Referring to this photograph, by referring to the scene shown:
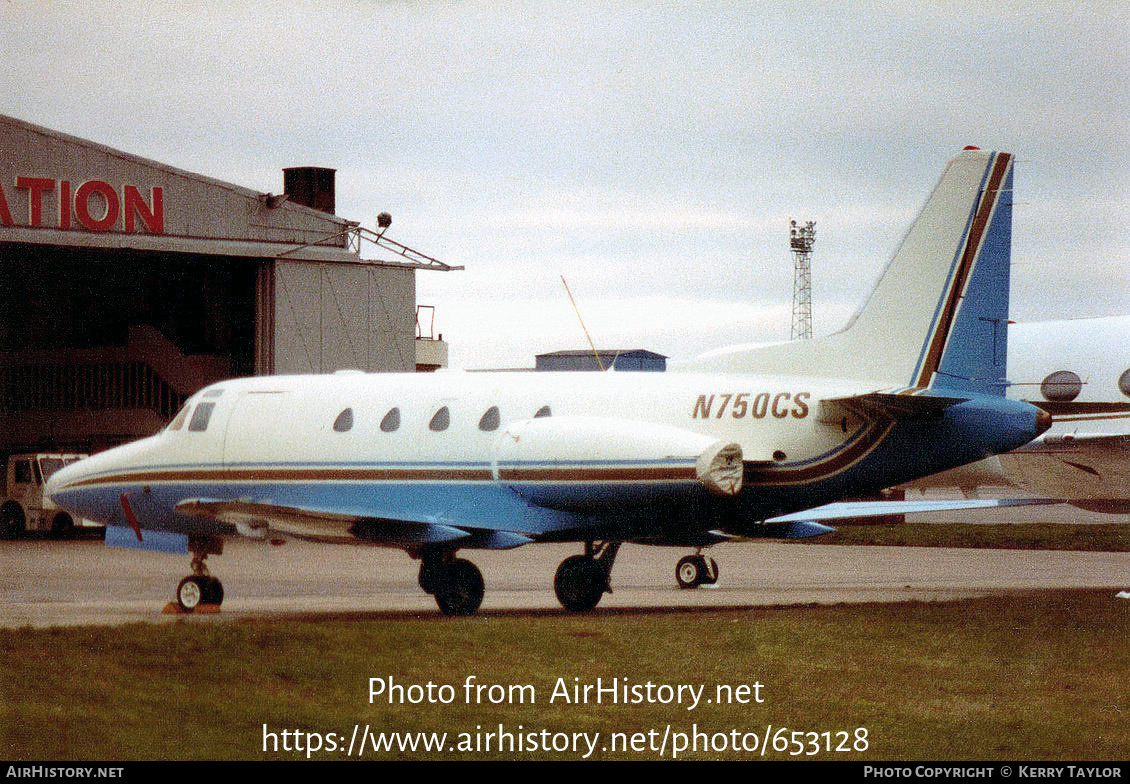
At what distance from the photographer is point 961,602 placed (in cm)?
1909

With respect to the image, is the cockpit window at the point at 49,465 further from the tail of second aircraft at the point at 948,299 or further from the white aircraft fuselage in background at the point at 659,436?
the tail of second aircraft at the point at 948,299

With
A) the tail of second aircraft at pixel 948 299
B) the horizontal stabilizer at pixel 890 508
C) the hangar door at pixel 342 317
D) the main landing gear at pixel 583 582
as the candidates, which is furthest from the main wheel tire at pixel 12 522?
the tail of second aircraft at pixel 948 299

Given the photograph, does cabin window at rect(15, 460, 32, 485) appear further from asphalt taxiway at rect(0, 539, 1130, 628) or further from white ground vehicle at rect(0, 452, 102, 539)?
asphalt taxiway at rect(0, 539, 1130, 628)

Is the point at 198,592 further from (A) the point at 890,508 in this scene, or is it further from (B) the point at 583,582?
(A) the point at 890,508

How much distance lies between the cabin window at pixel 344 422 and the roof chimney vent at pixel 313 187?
2384 centimetres

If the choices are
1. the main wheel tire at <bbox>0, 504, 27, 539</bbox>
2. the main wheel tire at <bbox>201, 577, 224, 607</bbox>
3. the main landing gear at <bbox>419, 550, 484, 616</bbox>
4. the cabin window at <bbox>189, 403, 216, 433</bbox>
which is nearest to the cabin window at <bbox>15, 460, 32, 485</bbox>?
the main wheel tire at <bbox>0, 504, 27, 539</bbox>

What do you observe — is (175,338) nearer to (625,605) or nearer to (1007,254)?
(625,605)

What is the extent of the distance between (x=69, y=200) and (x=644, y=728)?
2869 cm

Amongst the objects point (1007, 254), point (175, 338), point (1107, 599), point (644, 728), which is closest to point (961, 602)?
point (1107, 599)

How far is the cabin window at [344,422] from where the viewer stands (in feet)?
65.7

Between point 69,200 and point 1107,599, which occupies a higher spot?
point 69,200

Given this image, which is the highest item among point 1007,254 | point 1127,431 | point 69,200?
point 69,200

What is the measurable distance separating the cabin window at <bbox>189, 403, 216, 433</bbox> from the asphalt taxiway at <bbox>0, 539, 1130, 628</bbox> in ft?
5.48
